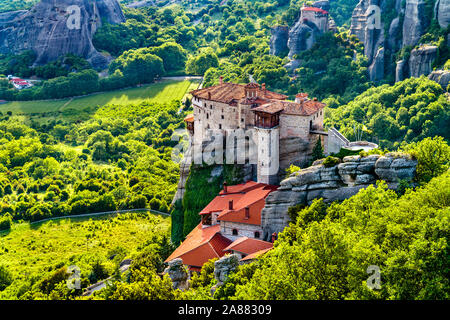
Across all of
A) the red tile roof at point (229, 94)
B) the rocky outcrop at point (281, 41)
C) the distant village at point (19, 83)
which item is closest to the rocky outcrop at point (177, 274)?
the red tile roof at point (229, 94)

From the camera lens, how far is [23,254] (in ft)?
229

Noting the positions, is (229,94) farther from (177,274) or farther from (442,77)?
(442,77)

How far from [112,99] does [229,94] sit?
255 ft

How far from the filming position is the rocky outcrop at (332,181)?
42062 mm

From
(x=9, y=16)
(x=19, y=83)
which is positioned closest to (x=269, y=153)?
(x=19, y=83)

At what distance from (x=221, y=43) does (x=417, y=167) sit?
115m

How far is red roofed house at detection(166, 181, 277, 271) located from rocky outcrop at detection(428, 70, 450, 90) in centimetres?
4109

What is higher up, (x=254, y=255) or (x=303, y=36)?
(x=303, y=36)

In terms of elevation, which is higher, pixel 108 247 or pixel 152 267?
pixel 152 267

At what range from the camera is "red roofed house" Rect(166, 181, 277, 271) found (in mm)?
48641

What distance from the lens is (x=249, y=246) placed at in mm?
47406

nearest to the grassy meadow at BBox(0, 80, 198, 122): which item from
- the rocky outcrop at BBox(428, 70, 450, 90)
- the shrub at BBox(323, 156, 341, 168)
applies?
the rocky outcrop at BBox(428, 70, 450, 90)
